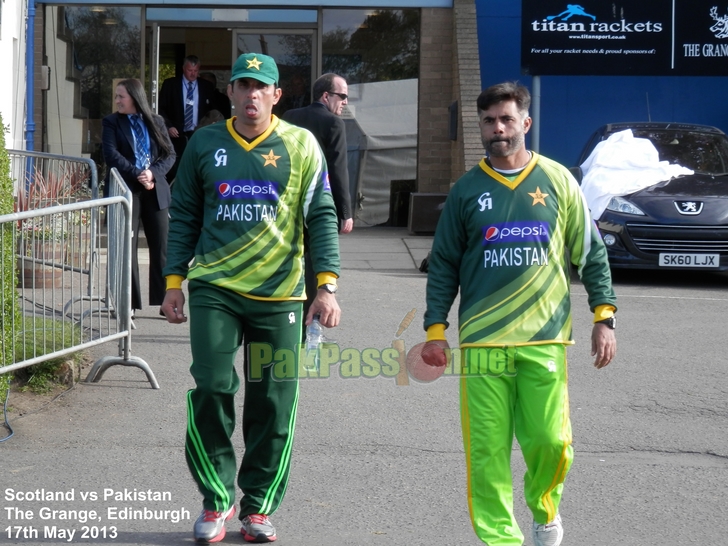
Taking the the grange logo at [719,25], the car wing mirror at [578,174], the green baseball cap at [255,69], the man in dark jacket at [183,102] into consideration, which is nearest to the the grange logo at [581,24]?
the the grange logo at [719,25]

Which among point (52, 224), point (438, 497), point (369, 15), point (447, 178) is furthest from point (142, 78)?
point (438, 497)

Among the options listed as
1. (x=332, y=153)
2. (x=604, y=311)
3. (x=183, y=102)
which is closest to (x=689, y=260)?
(x=332, y=153)

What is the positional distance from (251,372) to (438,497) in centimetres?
114

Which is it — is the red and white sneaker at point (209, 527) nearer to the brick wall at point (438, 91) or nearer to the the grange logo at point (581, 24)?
the the grange logo at point (581, 24)

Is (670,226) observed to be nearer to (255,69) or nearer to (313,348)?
(313,348)

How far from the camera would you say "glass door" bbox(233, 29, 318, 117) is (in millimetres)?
16500

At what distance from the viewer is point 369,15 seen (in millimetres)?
16500

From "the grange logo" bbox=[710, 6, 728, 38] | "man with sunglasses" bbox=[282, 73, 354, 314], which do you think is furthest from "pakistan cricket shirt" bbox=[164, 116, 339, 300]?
"the grange logo" bbox=[710, 6, 728, 38]

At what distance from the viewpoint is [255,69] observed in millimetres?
4426

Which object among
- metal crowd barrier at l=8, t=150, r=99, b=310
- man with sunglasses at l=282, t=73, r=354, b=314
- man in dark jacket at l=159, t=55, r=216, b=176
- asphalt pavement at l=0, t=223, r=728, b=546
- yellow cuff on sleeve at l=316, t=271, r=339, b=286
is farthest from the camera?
man in dark jacket at l=159, t=55, r=216, b=176

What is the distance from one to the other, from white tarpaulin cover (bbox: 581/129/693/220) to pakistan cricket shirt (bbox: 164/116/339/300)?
7.50 metres

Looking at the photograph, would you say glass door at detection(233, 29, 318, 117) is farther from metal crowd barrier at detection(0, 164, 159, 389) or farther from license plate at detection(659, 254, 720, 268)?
metal crowd barrier at detection(0, 164, 159, 389)

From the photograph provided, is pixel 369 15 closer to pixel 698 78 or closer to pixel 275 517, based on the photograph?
pixel 698 78

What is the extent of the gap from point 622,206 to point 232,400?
7839 millimetres
